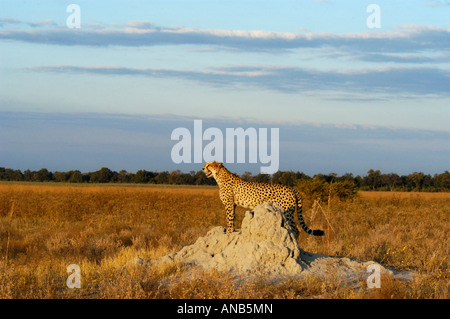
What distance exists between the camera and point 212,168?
35.6 ft

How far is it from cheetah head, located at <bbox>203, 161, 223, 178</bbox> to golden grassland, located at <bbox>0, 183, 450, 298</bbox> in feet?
5.51

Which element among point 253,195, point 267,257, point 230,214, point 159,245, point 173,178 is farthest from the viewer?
point 173,178

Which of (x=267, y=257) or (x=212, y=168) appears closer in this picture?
(x=267, y=257)

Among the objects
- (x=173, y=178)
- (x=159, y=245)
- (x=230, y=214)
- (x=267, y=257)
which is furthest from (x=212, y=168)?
(x=173, y=178)

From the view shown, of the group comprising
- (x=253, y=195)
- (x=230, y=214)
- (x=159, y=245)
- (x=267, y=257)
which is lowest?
(x=159, y=245)

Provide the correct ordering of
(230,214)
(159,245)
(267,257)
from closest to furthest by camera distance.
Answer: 1. (267,257)
2. (230,214)
3. (159,245)

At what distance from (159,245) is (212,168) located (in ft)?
7.25

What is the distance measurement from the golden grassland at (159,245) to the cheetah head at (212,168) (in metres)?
1.68

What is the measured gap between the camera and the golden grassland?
262 inches

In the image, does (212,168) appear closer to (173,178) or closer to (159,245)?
(159,245)

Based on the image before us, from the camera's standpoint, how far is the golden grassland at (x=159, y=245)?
21.8 ft

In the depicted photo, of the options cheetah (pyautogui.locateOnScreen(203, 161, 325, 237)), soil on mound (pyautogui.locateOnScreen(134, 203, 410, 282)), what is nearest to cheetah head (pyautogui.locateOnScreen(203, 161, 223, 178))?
cheetah (pyautogui.locateOnScreen(203, 161, 325, 237))
